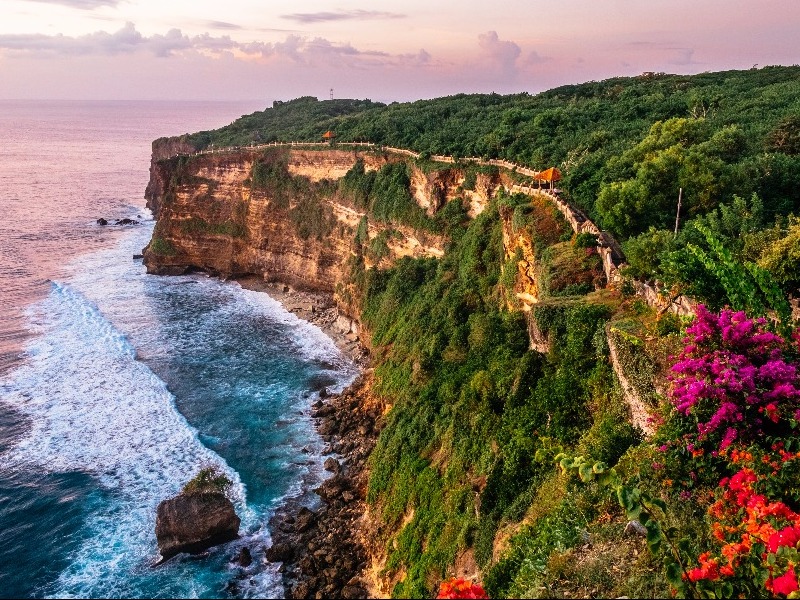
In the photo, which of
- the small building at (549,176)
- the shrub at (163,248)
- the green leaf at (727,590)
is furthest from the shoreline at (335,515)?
the shrub at (163,248)

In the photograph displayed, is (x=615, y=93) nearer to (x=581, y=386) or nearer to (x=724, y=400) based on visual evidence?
(x=581, y=386)

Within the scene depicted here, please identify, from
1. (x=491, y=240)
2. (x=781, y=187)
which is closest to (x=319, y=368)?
(x=491, y=240)

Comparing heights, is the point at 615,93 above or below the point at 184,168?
above

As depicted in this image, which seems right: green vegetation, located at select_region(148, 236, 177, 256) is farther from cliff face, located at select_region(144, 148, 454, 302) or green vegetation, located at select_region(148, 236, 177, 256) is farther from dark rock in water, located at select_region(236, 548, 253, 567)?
dark rock in water, located at select_region(236, 548, 253, 567)

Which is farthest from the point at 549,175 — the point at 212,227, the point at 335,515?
the point at 212,227

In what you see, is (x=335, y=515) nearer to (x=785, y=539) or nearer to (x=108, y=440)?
(x=108, y=440)

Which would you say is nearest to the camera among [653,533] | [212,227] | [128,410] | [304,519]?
[653,533]
